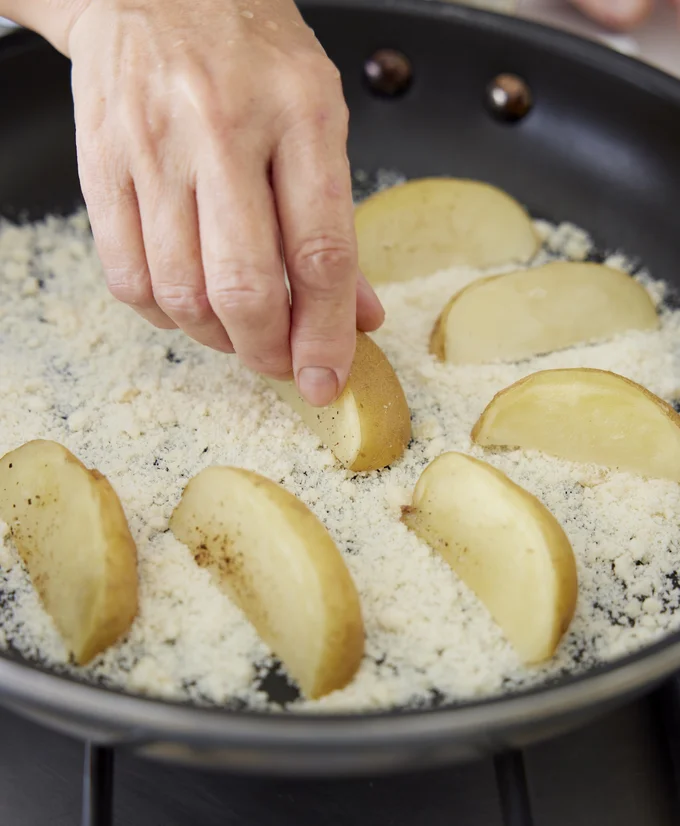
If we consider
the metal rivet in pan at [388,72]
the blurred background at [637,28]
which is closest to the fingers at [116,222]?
the metal rivet in pan at [388,72]

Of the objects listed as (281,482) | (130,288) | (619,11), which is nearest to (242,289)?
(130,288)

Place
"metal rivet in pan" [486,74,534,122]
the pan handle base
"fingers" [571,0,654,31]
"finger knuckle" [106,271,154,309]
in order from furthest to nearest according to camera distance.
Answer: "fingers" [571,0,654,31] < "metal rivet in pan" [486,74,534,122] < "finger knuckle" [106,271,154,309] < the pan handle base

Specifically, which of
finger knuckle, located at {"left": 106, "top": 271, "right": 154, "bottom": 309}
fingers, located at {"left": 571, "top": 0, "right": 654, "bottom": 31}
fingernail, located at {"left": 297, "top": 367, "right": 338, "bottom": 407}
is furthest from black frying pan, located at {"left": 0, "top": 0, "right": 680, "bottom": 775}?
fingernail, located at {"left": 297, "top": 367, "right": 338, "bottom": 407}

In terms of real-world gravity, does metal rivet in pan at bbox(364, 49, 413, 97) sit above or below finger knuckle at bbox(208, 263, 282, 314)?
below

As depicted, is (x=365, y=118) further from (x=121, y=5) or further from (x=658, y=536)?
(x=658, y=536)

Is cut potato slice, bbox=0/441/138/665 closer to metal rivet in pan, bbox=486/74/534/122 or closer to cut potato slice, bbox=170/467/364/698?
cut potato slice, bbox=170/467/364/698

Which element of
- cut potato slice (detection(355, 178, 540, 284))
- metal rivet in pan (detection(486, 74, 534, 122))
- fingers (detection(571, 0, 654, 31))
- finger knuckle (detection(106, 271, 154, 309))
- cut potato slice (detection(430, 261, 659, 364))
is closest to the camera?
finger knuckle (detection(106, 271, 154, 309))

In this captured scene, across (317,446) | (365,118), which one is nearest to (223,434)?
(317,446)

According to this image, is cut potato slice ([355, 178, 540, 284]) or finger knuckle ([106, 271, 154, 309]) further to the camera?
cut potato slice ([355, 178, 540, 284])
